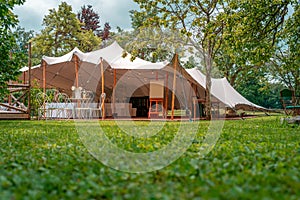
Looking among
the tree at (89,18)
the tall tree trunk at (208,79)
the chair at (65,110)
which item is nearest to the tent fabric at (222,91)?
the tall tree trunk at (208,79)

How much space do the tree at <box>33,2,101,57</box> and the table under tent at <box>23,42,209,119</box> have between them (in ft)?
24.8

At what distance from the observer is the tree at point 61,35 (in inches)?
825

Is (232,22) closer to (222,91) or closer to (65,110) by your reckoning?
(222,91)

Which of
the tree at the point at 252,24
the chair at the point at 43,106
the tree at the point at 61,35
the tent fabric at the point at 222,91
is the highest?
the tree at the point at 61,35

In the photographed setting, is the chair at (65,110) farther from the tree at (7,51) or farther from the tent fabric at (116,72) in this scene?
the tree at (7,51)

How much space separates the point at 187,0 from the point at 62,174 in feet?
27.9

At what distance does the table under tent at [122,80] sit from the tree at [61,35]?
24.8 ft

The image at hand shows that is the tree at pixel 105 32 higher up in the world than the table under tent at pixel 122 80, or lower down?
higher up

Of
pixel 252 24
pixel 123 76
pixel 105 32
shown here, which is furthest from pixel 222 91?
pixel 105 32

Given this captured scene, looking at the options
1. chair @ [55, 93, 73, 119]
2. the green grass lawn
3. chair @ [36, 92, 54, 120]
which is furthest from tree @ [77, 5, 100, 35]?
the green grass lawn

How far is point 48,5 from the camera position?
21.2 m

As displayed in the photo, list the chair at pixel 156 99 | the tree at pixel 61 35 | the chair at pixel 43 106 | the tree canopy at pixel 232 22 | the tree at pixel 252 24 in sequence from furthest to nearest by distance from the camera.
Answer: the tree at pixel 61 35 < the chair at pixel 156 99 < the chair at pixel 43 106 < the tree canopy at pixel 232 22 < the tree at pixel 252 24

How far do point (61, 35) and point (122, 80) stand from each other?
10985 mm

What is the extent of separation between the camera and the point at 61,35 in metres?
21.7
